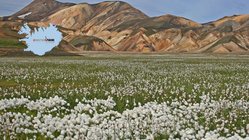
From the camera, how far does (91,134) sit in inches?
374

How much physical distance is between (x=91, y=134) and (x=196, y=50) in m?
183

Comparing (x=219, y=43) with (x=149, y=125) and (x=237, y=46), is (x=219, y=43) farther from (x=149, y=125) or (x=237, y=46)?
(x=149, y=125)

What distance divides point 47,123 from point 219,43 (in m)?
184

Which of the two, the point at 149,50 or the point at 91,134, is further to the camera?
the point at 149,50

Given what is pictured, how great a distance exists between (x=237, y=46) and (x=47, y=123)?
183405 millimetres

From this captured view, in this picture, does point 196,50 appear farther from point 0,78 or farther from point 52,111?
point 52,111

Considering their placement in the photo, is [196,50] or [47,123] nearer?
[47,123]

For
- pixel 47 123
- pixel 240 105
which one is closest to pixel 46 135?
pixel 47 123

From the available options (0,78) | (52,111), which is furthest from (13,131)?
(0,78)

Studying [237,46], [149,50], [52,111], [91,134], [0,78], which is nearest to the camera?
[91,134]

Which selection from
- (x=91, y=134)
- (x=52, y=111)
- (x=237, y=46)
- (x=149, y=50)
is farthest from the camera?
(x=149, y=50)

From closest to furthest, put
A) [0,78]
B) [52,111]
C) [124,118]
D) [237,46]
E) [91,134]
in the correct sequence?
[91,134]
[124,118]
[52,111]
[0,78]
[237,46]

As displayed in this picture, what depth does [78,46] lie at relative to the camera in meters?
199

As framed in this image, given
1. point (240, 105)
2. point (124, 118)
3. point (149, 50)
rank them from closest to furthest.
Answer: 1. point (124, 118)
2. point (240, 105)
3. point (149, 50)
